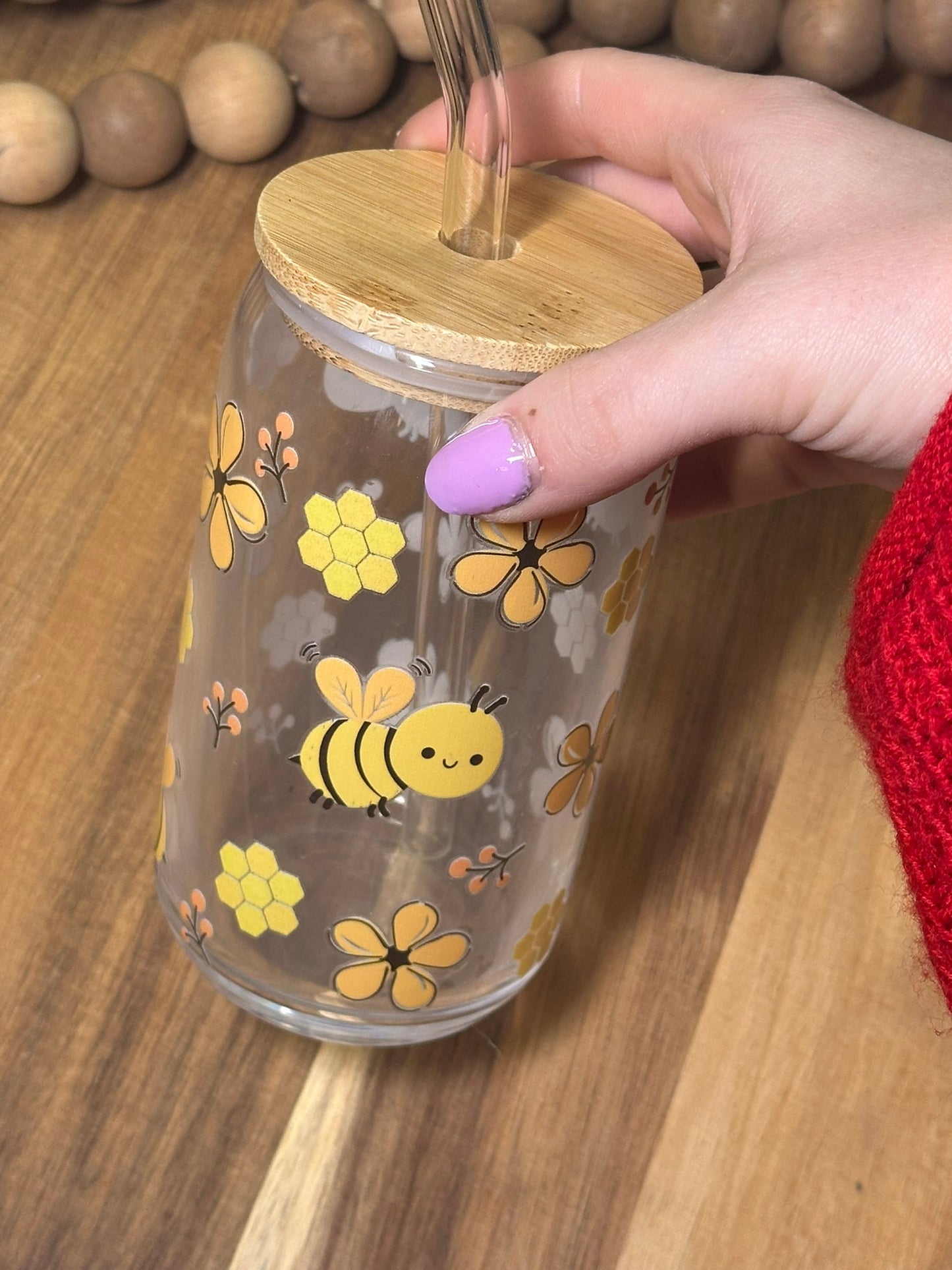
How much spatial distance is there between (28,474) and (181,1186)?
22 centimetres

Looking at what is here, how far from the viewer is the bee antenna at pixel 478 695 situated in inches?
12.9

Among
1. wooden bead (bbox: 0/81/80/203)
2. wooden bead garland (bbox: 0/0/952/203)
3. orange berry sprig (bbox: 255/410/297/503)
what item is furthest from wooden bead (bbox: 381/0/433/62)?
orange berry sprig (bbox: 255/410/297/503)

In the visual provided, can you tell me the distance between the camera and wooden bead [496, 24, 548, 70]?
482 mm

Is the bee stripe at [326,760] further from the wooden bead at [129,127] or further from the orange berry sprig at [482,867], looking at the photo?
the wooden bead at [129,127]

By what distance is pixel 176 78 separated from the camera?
0.49 meters

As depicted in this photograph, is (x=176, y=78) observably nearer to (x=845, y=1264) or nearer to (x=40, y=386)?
(x=40, y=386)

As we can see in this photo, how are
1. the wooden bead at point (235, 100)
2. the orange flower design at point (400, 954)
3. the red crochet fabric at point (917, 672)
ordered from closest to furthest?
the red crochet fabric at point (917, 672) < the orange flower design at point (400, 954) < the wooden bead at point (235, 100)

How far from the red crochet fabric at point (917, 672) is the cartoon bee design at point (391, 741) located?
0.29 feet

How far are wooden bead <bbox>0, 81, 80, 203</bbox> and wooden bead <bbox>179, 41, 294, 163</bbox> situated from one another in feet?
0.14

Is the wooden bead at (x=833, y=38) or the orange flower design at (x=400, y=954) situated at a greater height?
the wooden bead at (x=833, y=38)

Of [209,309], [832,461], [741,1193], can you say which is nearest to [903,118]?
[832,461]

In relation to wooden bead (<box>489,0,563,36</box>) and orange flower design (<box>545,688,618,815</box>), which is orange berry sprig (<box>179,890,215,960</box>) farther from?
wooden bead (<box>489,0,563,36</box>)

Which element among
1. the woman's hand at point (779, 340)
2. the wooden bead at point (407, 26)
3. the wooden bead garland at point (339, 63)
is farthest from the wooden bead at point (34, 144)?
the woman's hand at point (779, 340)

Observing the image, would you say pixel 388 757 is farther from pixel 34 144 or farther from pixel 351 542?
pixel 34 144
